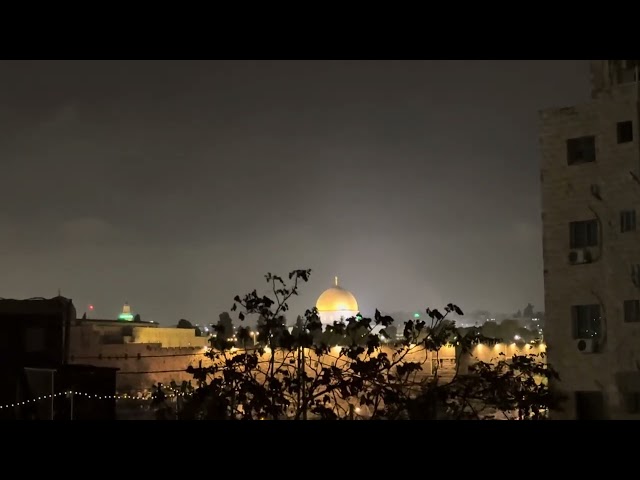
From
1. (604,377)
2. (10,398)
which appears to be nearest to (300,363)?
(10,398)

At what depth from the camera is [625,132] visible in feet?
76.4

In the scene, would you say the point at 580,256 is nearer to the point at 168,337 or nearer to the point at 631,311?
the point at 631,311

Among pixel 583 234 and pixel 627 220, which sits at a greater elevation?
pixel 627 220

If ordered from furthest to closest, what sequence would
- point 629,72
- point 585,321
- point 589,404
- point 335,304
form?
point 335,304
point 585,321
point 629,72
point 589,404

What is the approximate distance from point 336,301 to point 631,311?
43758mm

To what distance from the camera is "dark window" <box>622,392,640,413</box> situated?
886 inches

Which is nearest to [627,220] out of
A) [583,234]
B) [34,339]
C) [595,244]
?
[595,244]

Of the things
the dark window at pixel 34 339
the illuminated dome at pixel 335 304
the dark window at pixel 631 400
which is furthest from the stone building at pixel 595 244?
the illuminated dome at pixel 335 304

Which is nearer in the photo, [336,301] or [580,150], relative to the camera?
[580,150]

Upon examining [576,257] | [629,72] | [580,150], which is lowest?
[576,257]

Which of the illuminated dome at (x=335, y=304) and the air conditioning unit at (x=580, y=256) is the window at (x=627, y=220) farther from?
the illuminated dome at (x=335, y=304)

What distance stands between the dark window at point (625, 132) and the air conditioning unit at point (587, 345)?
214 inches

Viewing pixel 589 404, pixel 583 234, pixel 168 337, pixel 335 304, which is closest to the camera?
pixel 589 404

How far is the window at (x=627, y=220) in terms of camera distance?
23188 millimetres
